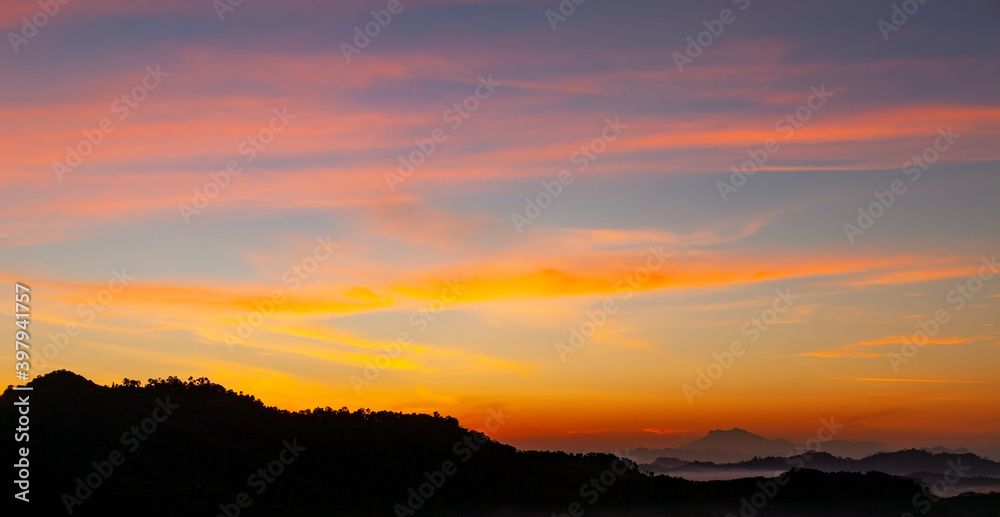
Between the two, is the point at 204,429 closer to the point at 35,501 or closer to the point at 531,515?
the point at 35,501

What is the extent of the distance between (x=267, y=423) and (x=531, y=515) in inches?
1048

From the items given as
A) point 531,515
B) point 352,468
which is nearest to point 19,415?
point 352,468

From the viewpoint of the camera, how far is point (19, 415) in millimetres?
65875

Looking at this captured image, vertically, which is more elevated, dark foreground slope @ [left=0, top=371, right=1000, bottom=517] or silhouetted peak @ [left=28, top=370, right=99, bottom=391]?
silhouetted peak @ [left=28, top=370, right=99, bottom=391]
